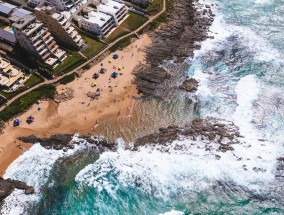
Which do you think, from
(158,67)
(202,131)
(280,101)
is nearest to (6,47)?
(158,67)

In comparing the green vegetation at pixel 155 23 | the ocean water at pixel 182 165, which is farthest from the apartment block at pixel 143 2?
the ocean water at pixel 182 165

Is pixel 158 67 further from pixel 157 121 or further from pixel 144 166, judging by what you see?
pixel 144 166

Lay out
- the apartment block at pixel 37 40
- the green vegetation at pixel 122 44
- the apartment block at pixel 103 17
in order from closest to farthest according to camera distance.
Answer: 1. the apartment block at pixel 37 40
2. the green vegetation at pixel 122 44
3. the apartment block at pixel 103 17

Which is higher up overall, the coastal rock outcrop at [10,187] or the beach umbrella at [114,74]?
the beach umbrella at [114,74]

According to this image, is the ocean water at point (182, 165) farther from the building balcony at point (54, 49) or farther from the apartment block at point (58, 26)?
the building balcony at point (54, 49)

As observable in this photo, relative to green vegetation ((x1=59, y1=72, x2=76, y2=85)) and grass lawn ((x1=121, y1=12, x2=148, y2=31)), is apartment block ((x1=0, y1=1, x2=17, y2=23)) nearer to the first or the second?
green vegetation ((x1=59, y1=72, x2=76, y2=85))

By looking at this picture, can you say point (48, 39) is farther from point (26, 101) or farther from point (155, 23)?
point (155, 23)

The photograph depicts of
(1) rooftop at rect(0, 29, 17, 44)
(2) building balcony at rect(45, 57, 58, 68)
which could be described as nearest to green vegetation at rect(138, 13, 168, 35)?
(2) building balcony at rect(45, 57, 58, 68)

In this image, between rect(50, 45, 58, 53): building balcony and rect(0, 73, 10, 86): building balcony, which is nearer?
rect(0, 73, 10, 86): building balcony
